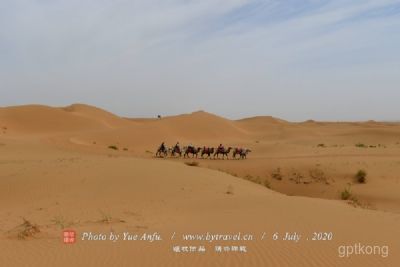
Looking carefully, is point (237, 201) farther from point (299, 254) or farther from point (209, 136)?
point (209, 136)

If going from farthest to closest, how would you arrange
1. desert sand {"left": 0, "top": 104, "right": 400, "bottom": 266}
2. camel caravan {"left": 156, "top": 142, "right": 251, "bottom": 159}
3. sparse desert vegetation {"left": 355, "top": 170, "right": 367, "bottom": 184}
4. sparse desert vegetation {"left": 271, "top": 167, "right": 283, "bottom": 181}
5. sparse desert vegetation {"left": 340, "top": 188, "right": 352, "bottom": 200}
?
camel caravan {"left": 156, "top": 142, "right": 251, "bottom": 159} < sparse desert vegetation {"left": 271, "top": 167, "right": 283, "bottom": 181} < sparse desert vegetation {"left": 355, "top": 170, "right": 367, "bottom": 184} < sparse desert vegetation {"left": 340, "top": 188, "right": 352, "bottom": 200} < desert sand {"left": 0, "top": 104, "right": 400, "bottom": 266}

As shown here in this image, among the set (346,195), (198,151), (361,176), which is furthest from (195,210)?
(198,151)

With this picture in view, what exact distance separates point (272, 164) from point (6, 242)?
19.3 metres

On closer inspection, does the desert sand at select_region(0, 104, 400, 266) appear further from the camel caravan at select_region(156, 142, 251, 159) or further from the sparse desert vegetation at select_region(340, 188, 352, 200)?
the camel caravan at select_region(156, 142, 251, 159)

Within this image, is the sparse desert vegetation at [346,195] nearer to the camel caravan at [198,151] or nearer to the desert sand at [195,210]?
the desert sand at [195,210]

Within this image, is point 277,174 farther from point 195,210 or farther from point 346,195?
point 195,210

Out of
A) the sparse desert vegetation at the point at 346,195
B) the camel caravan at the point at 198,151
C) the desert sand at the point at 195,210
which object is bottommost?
the sparse desert vegetation at the point at 346,195

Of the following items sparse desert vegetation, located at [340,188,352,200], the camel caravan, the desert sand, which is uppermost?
the camel caravan

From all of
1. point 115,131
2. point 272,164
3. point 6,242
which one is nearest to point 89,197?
point 6,242

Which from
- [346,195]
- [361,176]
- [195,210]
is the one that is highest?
[361,176]

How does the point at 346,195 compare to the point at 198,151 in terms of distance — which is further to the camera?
the point at 198,151

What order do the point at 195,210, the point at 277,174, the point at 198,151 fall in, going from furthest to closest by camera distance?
1. the point at 198,151
2. the point at 277,174
3. the point at 195,210

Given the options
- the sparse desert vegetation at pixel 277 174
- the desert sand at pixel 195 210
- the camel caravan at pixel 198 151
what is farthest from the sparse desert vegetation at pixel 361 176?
the camel caravan at pixel 198 151

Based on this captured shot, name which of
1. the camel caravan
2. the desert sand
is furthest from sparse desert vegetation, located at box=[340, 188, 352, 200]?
the camel caravan
